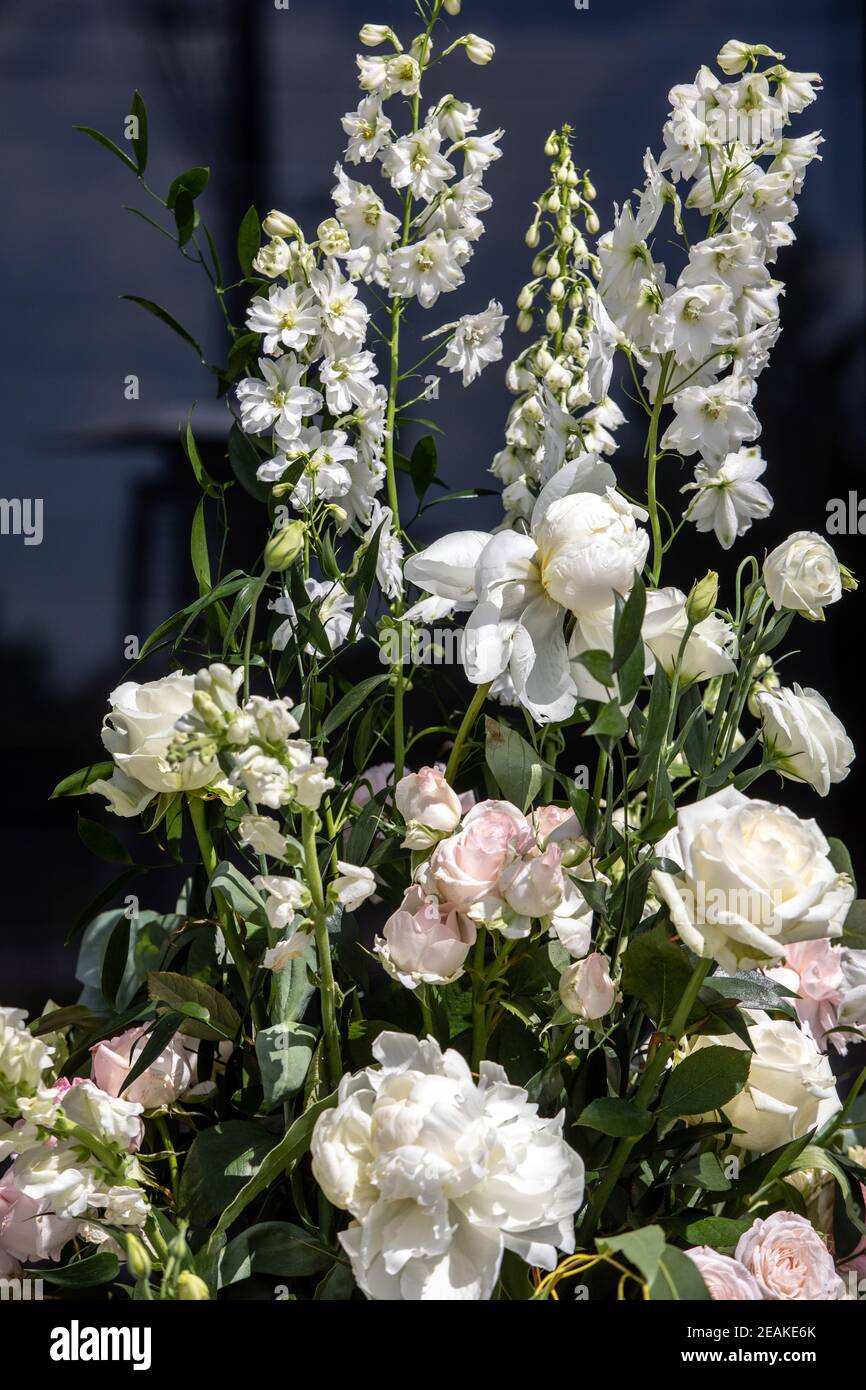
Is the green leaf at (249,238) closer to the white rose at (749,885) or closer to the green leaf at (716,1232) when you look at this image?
the white rose at (749,885)

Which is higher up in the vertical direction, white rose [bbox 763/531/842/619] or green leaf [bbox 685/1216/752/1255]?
white rose [bbox 763/531/842/619]

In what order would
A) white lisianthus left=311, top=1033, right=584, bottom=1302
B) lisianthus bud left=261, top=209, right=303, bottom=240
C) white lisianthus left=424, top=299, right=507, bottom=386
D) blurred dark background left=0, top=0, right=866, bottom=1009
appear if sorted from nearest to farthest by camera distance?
white lisianthus left=311, top=1033, right=584, bottom=1302 → lisianthus bud left=261, top=209, right=303, bottom=240 → white lisianthus left=424, top=299, right=507, bottom=386 → blurred dark background left=0, top=0, right=866, bottom=1009

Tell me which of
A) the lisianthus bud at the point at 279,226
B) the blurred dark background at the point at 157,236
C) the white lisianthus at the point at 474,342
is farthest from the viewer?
the blurred dark background at the point at 157,236

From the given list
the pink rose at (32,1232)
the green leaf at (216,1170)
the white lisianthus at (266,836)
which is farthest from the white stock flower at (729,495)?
the pink rose at (32,1232)

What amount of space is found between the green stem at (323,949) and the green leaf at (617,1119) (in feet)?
0.45

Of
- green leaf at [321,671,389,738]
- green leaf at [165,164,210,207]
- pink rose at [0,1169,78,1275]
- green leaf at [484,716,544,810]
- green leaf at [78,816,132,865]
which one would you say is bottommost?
pink rose at [0,1169,78,1275]

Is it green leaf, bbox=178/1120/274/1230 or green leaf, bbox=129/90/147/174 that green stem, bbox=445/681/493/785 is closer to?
green leaf, bbox=178/1120/274/1230

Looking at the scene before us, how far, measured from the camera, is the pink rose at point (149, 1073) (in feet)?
2.30

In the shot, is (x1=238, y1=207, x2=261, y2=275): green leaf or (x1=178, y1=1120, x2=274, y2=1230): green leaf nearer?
(x1=178, y1=1120, x2=274, y2=1230): green leaf

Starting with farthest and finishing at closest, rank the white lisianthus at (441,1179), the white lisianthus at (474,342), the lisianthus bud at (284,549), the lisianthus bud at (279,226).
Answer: the white lisianthus at (474,342)
the lisianthus bud at (279,226)
the lisianthus bud at (284,549)
the white lisianthus at (441,1179)

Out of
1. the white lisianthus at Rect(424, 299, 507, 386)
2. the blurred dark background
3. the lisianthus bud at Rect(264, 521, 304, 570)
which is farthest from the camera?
the blurred dark background

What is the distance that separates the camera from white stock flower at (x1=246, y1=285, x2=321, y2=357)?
698 millimetres

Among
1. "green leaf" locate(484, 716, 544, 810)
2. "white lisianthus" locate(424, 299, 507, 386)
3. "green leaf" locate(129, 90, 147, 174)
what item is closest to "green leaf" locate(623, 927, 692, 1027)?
"green leaf" locate(484, 716, 544, 810)

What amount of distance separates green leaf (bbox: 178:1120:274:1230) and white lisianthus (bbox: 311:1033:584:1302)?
12 cm
